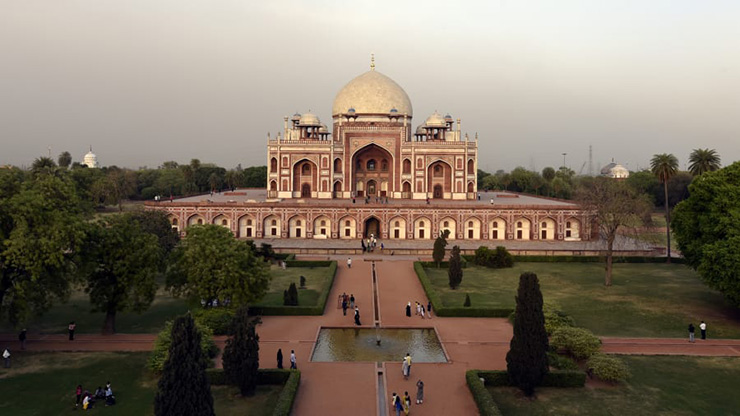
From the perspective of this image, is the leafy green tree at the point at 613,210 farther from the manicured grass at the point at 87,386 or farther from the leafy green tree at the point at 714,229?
the manicured grass at the point at 87,386

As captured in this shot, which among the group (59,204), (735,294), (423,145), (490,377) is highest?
(423,145)

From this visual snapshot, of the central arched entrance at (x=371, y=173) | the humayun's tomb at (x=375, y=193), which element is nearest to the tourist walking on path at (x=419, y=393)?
the humayun's tomb at (x=375, y=193)

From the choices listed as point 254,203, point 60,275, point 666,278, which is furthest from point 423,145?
point 60,275

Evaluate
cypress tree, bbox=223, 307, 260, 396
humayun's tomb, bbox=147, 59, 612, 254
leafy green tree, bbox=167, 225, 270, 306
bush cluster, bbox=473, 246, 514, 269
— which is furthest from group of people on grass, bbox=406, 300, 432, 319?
humayun's tomb, bbox=147, 59, 612, 254

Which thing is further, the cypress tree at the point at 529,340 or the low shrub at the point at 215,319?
the low shrub at the point at 215,319

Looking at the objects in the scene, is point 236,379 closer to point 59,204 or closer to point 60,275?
point 60,275

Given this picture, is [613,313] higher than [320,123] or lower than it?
lower

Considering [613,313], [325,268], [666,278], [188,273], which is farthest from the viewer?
[325,268]
